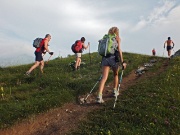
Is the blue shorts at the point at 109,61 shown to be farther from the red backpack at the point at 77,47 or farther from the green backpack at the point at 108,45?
the red backpack at the point at 77,47

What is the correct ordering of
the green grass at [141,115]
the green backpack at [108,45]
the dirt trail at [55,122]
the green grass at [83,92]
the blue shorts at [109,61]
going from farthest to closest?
the blue shorts at [109,61], the green backpack at [108,45], the dirt trail at [55,122], the green grass at [83,92], the green grass at [141,115]

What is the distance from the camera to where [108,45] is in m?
12.8

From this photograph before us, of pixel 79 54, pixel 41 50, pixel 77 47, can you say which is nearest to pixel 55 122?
pixel 41 50

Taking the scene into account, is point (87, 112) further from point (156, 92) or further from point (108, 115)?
point (156, 92)

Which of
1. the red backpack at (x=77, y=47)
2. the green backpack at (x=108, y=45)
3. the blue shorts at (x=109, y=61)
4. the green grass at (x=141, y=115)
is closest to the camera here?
the green grass at (x=141, y=115)

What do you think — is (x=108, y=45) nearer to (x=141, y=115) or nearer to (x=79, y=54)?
(x=141, y=115)

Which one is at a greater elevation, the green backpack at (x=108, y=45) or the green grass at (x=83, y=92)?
the green backpack at (x=108, y=45)

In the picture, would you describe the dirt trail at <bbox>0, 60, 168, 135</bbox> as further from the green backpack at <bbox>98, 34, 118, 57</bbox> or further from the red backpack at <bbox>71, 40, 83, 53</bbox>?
the red backpack at <bbox>71, 40, 83, 53</bbox>

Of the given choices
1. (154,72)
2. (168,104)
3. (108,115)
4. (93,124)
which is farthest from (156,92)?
(154,72)

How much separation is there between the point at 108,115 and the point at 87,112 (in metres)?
1.09

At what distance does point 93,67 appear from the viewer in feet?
76.1

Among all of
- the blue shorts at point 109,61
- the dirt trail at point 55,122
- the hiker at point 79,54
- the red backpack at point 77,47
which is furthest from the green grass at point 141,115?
the red backpack at point 77,47

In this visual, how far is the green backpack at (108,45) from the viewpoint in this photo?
12.8m

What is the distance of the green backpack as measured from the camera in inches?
504
